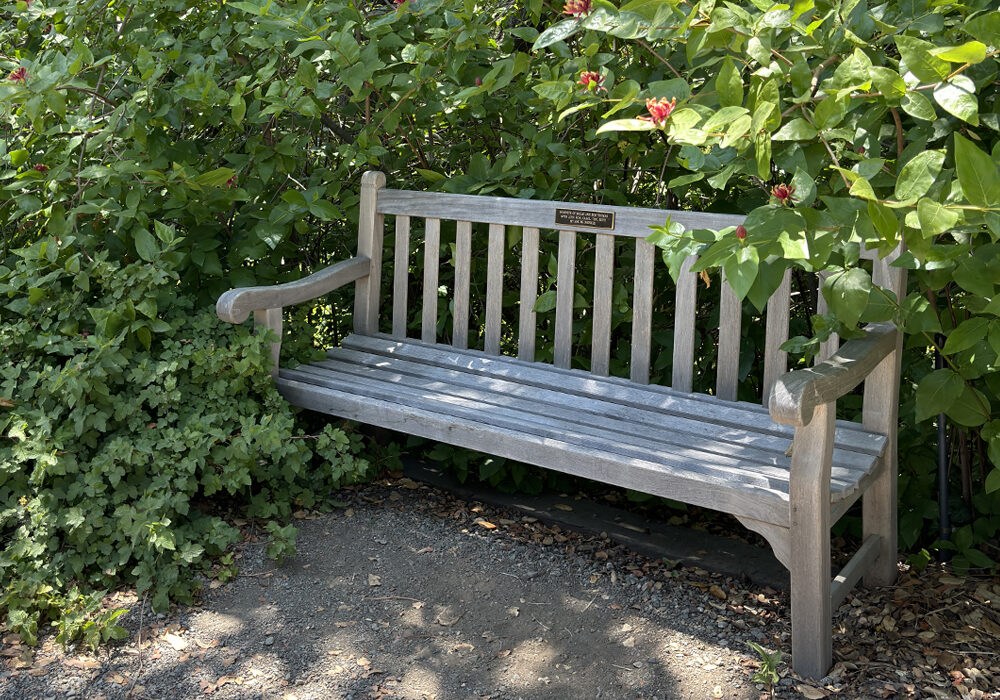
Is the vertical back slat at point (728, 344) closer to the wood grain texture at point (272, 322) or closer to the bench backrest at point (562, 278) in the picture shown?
the bench backrest at point (562, 278)

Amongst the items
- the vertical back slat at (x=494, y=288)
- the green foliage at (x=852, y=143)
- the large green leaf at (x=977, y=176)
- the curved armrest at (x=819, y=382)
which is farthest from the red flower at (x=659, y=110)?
the vertical back slat at (x=494, y=288)

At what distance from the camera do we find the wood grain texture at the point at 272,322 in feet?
11.3

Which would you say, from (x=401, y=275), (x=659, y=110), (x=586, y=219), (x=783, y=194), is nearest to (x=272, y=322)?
(x=401, y=275)

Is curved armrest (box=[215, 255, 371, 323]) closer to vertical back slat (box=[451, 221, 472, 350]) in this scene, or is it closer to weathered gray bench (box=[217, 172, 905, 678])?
weathered gray bench (box=[217, 172, 905, 678])

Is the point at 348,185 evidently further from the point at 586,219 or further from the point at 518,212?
the point at 586,219

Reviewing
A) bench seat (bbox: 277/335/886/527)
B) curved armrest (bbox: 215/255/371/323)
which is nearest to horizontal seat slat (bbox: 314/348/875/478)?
bench seat (bbox: 277/335/886/527)

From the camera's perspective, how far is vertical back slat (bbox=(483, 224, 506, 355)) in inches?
140

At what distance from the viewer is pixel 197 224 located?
3.71 meters

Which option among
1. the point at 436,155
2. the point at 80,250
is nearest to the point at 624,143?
the point at 436,155

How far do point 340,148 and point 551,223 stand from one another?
0.89 metres

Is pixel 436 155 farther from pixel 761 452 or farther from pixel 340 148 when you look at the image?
pixel 761 452

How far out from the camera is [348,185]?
4262 mm

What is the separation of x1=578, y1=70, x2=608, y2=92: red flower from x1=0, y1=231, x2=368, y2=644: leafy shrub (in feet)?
4.58

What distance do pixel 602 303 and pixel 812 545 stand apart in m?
1.23
